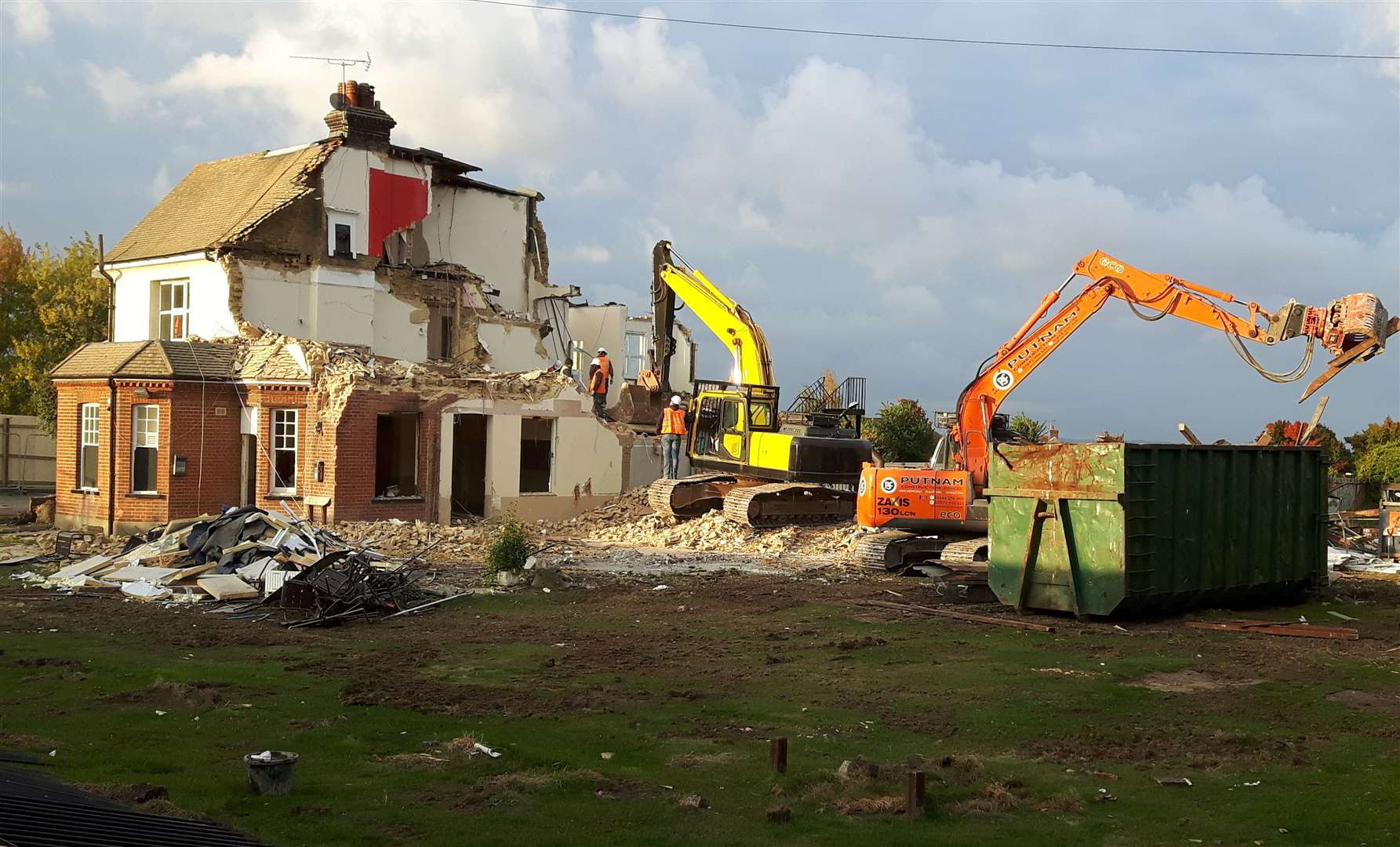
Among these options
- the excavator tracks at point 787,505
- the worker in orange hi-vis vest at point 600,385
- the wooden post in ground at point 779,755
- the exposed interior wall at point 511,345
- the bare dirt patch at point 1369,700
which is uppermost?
the exposed interior wall at point 511,345

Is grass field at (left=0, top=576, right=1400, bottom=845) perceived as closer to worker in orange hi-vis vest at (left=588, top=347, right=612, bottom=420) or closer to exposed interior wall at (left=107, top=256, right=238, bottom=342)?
exposed interior wall at (left=107, top=256, right=238, bottom=342)

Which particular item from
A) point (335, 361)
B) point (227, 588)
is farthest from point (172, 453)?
point (227, 588)

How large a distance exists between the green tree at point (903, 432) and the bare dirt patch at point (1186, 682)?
95.2 ft

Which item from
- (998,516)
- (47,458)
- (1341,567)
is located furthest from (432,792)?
(47,458)

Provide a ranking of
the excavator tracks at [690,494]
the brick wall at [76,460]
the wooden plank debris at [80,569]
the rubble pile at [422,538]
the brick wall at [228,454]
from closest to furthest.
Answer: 1. the wooden plank debris at [80,569]
2. the rubble pile at [422,538]
3. the brick wall at [228,454]
4. the brick wall at [76,460]
5. the excavator tracks at [690,494]

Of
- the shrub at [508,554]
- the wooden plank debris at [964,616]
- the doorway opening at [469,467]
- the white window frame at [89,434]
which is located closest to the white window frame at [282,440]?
the white window frame at [89,434]

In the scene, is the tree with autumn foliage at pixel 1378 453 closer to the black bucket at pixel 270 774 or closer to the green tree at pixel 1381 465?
the green tree at pixel 1381 465

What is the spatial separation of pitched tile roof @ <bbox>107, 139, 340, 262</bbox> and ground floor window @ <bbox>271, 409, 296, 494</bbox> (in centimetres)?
449

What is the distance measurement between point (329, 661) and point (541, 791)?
5.42 m

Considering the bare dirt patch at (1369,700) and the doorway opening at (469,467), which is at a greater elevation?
the doorway opening at (469,467)

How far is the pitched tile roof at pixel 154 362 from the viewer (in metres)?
26.1

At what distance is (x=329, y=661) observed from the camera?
12.6 metres

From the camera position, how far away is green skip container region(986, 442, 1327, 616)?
1498cm

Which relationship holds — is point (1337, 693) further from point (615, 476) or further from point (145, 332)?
point (145, 332)
